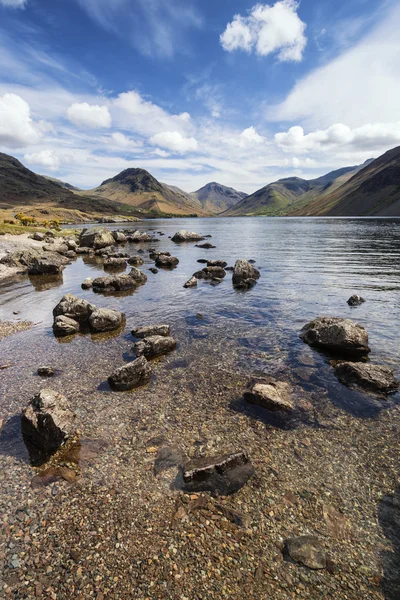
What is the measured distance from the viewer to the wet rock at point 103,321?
22.0 metres

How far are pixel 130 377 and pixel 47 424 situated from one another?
455 centimetres

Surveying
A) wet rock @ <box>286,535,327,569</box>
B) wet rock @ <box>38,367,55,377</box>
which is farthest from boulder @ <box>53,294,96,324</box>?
wet rock @ <box>286,535,327,569</box>

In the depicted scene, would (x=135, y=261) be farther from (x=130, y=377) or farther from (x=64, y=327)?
(x=130, y=377)

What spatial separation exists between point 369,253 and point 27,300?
59787mm

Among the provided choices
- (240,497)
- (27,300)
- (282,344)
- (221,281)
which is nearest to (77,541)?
(240,497)

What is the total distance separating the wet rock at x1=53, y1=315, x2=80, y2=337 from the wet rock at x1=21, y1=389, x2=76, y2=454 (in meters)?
10.3

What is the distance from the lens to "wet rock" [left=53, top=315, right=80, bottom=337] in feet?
69.6

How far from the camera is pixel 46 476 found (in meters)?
9.60

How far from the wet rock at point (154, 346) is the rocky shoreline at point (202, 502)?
3790mm

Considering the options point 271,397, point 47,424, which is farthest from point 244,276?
point 47,424

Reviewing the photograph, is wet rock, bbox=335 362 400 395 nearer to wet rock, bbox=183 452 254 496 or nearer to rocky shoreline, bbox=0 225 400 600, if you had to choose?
rocky shoreline, bbox=0 225 400 600

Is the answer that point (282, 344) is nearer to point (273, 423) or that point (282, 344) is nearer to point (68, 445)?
point (273, 423)

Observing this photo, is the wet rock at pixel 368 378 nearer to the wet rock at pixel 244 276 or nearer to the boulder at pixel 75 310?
the boulder at pixel 75 310

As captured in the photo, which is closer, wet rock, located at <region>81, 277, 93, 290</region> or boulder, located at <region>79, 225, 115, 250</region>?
wet rock, located at <region>81, 277, 93, 290</region>
